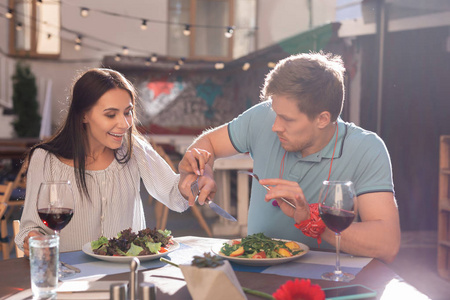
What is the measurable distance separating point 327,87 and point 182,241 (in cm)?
78

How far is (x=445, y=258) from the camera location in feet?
14.3

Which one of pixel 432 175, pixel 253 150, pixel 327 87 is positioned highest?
pixel 327 87

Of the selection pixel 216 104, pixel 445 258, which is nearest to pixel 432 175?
pixel 445 258

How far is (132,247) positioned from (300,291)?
2.16 ft

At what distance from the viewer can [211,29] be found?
530 inches

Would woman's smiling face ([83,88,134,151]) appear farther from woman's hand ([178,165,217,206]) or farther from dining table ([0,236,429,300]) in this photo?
dining table ([0,236,429,300])

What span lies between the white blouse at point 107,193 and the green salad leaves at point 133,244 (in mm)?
457

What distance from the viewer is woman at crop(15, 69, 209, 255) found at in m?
2.26

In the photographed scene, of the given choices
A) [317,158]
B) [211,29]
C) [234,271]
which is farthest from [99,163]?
[211,29]

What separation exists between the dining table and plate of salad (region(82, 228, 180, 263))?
0.02 m

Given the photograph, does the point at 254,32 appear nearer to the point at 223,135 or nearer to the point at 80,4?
the point at 80,4

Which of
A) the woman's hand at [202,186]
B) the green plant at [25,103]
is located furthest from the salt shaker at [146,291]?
the green plant at [25,103]

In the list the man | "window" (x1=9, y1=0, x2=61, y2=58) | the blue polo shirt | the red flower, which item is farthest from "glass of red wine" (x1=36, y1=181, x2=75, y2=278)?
"window" (x1=9, y1=0, x2=61, y2=58)

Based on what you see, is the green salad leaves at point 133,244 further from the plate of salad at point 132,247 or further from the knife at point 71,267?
the knife at point 71,267
